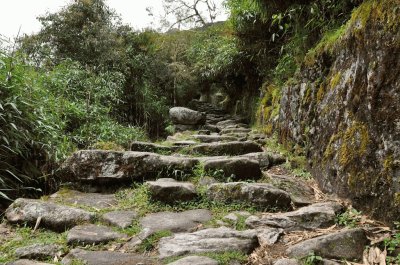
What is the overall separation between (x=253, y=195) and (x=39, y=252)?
174cm

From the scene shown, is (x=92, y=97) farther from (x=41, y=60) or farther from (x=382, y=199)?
(x=382, y=199)

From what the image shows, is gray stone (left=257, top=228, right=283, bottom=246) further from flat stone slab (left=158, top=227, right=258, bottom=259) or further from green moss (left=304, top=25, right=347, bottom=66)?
green moss (left=304, top=25, right=347, bottom=66)

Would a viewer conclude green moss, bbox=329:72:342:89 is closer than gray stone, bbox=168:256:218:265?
No

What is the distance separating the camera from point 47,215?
9.12 ft

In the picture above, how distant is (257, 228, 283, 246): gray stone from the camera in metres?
2.31

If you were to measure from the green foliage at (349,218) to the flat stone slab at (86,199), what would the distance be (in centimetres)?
201

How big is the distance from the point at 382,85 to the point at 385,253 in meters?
1.17

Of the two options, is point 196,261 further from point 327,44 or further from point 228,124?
point 228,124

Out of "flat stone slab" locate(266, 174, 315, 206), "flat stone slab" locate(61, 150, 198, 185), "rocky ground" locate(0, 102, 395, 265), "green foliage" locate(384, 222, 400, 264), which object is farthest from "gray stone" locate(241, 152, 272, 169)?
"green foliage" locate(384, 222, 400, 264)

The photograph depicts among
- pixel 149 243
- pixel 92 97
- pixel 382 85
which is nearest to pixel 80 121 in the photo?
pixel 92 97

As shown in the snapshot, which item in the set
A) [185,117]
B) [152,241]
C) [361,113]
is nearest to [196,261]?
[152,241]

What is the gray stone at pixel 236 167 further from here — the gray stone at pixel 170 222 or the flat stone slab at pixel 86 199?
the flat stone slab at pixel 86 199

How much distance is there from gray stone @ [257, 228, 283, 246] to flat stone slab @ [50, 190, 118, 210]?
4.88ft

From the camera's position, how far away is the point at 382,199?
231 cm
